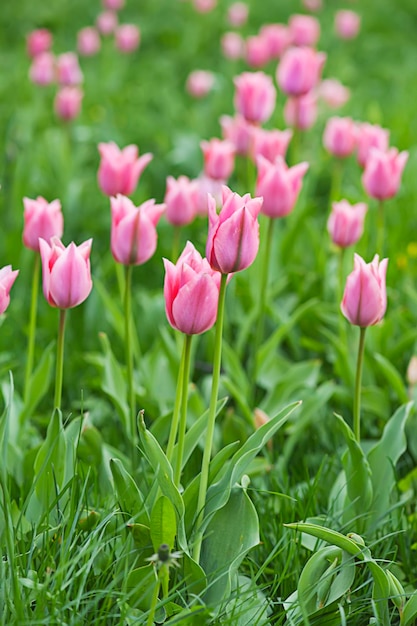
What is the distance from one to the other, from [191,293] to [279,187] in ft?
2.59

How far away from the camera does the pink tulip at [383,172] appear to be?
92.6 inches

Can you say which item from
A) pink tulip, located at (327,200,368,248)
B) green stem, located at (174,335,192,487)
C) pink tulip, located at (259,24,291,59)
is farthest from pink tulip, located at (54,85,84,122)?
green stem, located at (174,335,192,487)

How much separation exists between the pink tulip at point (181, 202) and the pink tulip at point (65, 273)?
724 mm

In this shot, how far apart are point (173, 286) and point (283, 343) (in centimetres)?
146

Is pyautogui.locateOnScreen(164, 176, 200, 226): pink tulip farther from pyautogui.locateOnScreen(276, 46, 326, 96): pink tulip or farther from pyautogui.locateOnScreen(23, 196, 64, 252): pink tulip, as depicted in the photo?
pyautogui.locateOnScreen(276, 46, 326, 96): pink tulip

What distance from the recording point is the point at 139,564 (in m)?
1.57

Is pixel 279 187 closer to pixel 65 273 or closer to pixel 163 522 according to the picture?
pixel 65 273

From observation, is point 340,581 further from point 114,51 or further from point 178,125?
point 114,51

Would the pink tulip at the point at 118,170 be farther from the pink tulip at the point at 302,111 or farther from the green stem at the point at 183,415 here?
the pink tulip at the point at 302,111

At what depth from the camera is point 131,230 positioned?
1748 mm

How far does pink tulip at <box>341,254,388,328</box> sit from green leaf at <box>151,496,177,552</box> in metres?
0.50

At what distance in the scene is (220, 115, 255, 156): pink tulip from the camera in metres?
3.14

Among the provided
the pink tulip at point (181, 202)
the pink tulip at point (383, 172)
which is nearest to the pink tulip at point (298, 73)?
the pink tulip at point (383, 172)

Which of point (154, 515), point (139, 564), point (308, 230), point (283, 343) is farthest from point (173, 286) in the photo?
point (308, 230)
